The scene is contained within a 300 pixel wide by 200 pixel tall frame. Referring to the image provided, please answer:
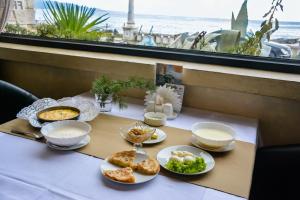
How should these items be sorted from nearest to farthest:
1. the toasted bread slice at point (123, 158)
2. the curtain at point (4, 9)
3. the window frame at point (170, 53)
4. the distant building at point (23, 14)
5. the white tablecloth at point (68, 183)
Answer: the white tablecloth at point (68, 183), the toasted bread slice at point (123, 158), the window frame at point (170, 53), the curtain at point (4, 9), the distant building at point (23, 14)

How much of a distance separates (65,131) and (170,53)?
0.79 metres

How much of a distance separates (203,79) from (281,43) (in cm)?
47

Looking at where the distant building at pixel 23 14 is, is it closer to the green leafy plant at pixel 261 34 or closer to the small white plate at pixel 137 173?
the green leafy plant at pixel 261 34

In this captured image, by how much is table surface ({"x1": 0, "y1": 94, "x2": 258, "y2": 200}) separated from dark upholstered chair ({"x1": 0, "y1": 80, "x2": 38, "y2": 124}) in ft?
1.68

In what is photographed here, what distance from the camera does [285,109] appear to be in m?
1.25

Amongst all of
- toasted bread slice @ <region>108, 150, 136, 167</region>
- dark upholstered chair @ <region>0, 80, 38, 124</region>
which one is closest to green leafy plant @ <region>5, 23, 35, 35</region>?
dark upholstered chair @ <region>0, 80, 38, 124</region>

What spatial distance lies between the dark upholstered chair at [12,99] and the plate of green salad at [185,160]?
2.82ft

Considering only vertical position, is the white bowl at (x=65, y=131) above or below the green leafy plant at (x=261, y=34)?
below

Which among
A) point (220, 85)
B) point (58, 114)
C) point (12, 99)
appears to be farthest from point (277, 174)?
point (12, 99)

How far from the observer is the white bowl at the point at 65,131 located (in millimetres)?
870

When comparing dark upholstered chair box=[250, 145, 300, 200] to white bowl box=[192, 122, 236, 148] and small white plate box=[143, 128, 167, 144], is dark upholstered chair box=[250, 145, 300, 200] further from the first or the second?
small white plate box=[143, 128, 167, 144]

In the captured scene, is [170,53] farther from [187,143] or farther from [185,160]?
[185,160]

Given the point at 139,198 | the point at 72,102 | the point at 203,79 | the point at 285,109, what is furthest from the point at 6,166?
the point at 285,109

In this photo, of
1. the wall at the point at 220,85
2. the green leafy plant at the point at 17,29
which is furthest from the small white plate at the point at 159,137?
the green leafy plant at the point at 17,29
